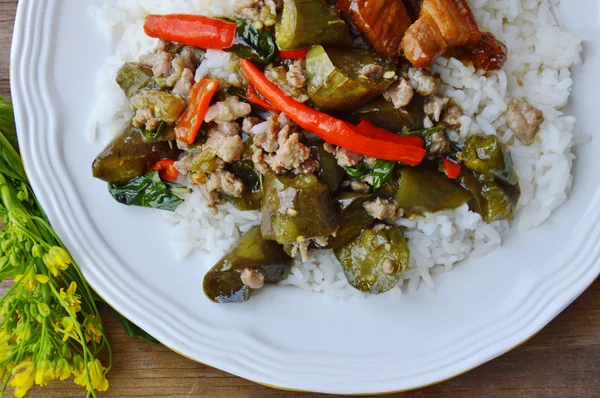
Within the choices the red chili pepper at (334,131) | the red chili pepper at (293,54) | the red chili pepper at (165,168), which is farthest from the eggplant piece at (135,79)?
the red chili pepper at (293,54)

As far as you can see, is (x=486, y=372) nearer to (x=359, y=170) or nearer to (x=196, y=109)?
(x=359, y=170)

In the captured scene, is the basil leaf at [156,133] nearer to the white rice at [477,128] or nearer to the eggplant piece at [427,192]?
the white rice at [477,128]

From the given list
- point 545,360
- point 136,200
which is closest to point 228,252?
point 136,200

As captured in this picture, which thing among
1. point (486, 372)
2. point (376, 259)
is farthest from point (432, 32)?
point (486, 372)

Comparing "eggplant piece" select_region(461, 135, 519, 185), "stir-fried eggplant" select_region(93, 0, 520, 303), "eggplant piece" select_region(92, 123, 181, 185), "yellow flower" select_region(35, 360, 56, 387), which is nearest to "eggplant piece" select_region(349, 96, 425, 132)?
"stir-fried eggplant" select_region(93, 0, 520, 303)

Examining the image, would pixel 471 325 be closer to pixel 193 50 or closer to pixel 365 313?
pixel 365 313
